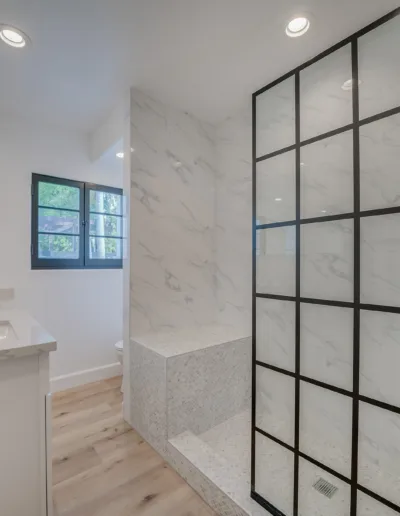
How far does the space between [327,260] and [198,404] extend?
1340mm

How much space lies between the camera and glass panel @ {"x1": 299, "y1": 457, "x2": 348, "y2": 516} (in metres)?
1.30

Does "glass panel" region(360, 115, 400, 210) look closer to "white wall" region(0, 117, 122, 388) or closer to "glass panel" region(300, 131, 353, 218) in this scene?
"glass panel" region(300, 131, 353, 218)

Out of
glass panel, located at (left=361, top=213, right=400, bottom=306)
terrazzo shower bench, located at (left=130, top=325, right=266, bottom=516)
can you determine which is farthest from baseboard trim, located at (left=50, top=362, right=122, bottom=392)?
glass panel, located at (left=361, top=213, right=400, bottom=306)

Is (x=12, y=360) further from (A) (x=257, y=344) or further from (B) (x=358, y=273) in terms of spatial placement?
(B) (x=358, y=273)

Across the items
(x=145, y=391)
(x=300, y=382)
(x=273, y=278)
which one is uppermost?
(x=273, y=278)

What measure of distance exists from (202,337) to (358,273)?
1.35 m

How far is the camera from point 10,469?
1.19m

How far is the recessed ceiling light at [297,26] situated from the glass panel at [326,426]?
1.95 meters

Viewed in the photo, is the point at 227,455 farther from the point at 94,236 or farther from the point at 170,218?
the point at 94,236

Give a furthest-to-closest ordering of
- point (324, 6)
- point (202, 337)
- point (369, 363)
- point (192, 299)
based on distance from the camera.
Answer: point (192, 299), point (202, 337), point (324, 6), point (369, 363)

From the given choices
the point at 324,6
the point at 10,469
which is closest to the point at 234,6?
the point at 324,6

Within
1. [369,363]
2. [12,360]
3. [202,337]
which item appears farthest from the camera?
[202,337]

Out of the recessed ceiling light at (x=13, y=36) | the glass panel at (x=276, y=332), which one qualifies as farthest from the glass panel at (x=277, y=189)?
the recessed ceiling light at (x=13, y=36)

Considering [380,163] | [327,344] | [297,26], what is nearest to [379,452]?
[327,344]
